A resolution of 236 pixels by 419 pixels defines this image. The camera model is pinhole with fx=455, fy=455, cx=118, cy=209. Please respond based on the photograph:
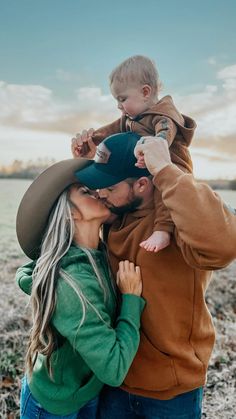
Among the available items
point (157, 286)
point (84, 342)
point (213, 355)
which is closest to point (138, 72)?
point (157, 286)

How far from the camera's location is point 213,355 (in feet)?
14.7

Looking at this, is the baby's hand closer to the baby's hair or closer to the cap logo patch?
the cap logo patch

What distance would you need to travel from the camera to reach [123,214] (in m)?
2.05

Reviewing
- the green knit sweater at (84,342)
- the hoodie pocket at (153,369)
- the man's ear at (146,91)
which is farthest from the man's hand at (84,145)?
the hoodie pocket at (153,369)

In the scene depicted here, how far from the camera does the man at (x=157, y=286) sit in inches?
72.8

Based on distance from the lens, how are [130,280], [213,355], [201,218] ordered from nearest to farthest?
1. [201,218]
2. [130,280]
3. [213,355]

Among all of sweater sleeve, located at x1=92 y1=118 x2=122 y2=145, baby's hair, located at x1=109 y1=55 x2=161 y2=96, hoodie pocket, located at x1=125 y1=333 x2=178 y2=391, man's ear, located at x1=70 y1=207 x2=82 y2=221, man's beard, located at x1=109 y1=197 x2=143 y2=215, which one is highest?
baby's hair, located at x1=109 y1=55 x2=161 y2=96

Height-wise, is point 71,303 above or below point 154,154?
below

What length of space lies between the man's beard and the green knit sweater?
20 centimetres

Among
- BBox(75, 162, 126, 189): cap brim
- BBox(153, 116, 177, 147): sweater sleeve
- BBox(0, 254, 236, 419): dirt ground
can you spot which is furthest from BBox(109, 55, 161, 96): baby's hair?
BBox(0, 254, 236, 419): dirt ground

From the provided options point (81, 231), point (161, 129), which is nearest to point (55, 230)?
point (81, 231)

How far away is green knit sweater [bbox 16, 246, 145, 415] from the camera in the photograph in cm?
172

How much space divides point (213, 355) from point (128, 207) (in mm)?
3033

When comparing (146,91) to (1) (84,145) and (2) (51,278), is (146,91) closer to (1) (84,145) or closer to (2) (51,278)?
(1) (84,145)
